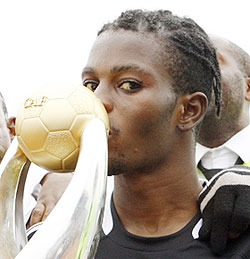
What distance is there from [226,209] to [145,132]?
323mm

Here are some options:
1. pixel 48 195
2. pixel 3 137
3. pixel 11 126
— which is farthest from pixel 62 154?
pixel 11 126

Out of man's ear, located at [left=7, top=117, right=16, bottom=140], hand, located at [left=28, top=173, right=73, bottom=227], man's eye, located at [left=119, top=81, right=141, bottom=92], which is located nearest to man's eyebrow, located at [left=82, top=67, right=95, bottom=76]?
man's eye, located at [left=119, top=81, right=141, bottom=92]

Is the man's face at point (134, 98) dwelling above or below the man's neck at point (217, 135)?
above

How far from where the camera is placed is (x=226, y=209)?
1.42 metres

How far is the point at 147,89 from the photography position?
1.50m

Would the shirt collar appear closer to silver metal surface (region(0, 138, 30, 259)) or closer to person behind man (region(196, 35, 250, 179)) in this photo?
person behind man (region(196, 35, 250, 179))

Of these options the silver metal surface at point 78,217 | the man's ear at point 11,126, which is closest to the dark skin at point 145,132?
the silver metal surface at point 78,217

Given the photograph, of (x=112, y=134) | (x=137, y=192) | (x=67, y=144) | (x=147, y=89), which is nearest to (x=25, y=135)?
(x=67, y=144)

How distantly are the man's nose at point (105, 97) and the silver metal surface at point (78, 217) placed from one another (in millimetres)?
542

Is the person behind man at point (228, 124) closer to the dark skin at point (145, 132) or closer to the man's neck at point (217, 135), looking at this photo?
the man's neck at point (217, 135)

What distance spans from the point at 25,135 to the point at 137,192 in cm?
57

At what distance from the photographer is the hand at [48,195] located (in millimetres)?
2297

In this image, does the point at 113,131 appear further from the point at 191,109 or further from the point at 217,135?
the point at 217,135

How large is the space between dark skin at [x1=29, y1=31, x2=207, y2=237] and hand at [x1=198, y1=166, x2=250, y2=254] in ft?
0.38
